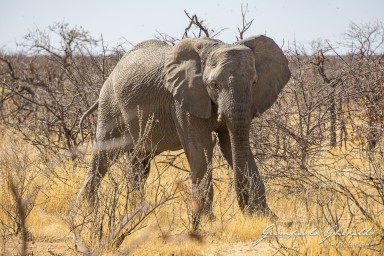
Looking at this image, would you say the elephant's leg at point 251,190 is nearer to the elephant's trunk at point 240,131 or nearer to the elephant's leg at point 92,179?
the elephant's trunk at point 240,131

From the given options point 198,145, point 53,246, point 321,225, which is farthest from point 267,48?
point 53,246

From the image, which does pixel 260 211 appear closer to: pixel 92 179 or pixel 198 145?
pixel 198 145

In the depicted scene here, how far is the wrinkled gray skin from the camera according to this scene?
5.24 meters

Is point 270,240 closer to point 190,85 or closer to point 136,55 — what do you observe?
point 190,85

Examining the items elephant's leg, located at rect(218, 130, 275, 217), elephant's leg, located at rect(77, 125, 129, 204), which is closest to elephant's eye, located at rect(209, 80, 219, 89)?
elephant's leg, located at rect(218, 130, 275, 217)

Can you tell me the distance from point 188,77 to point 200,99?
0.28 meters

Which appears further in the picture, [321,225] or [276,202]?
[276,202]

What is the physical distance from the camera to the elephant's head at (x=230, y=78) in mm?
5203

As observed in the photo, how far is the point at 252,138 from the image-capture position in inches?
283

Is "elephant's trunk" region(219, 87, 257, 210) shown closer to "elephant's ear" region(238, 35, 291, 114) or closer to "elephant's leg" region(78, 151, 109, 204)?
"elephant's ear" region(238, 35, 291, 114)

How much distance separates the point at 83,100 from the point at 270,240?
4.73 meters

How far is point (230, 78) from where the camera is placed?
525cm

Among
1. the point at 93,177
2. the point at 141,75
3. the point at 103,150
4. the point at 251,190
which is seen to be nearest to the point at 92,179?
the point at 93,177
